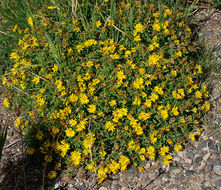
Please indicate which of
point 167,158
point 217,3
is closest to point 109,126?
point 167,158

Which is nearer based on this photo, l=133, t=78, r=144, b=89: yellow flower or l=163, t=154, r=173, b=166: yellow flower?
l=163, t=154, r=173, b=166: yellow flower

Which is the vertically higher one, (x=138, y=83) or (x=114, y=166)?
(x=138, y=83)

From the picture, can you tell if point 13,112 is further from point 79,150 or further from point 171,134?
point 171,134

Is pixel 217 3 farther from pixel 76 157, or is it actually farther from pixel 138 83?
pixel 76 157

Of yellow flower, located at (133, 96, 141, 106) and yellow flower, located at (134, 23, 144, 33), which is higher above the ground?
yellow flower, located at (134, 23, 144, 33)

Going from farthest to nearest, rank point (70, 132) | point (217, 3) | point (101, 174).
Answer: point (217, 3), point (70, 132), point (101, 174)

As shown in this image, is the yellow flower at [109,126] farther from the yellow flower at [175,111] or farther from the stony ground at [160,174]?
→ the yellow flower at [175,111]

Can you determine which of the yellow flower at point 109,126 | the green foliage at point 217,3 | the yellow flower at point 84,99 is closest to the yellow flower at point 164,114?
the yellow flower at point 109,126

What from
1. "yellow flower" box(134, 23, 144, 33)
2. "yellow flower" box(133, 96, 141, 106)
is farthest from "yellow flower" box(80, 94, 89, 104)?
"yellow flower" box(134, 23, 144, 33)

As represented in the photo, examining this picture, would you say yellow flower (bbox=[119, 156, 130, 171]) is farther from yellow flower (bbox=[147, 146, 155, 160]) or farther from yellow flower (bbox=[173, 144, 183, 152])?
yellow flower (bbox=[173, 144, 183, 152])
